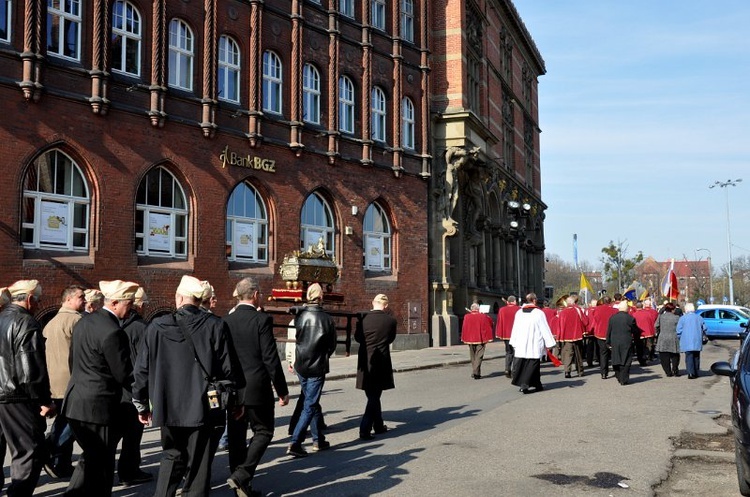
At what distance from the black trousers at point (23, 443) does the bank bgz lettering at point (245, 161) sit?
55.3 feet

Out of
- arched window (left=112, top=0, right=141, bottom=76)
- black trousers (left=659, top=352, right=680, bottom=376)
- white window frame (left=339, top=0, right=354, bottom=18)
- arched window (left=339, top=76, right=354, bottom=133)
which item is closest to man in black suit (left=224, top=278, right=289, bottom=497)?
black trousers (left=659, top=352, right=680, bottom=376)

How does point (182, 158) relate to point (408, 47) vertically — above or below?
below

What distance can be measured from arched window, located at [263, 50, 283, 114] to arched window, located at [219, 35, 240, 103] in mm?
1102

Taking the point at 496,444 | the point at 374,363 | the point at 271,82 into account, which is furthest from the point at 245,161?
the point at 496,444

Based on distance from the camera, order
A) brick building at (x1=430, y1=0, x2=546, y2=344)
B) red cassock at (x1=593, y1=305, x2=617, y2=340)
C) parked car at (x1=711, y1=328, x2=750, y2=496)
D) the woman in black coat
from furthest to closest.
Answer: brick building at (x1=430, y1=0, x2=546, y2=344) < red cassock at (x1=593, y1=305, x2=617, y2=340) < the woman in black coat < parked car at (x1=711, y1=328, x2=750, y2=496)

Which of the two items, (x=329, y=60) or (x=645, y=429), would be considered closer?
(x=645, y=429)

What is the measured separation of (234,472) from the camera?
6969 mm

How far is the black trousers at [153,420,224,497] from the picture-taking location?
5.83m

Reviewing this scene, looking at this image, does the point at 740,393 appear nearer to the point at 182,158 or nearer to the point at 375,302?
the point at 375,302

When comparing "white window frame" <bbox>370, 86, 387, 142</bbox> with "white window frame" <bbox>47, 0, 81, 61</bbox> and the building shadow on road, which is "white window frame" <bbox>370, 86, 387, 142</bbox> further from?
the building shadow on road

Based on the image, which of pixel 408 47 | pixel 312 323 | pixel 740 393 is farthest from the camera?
pixel 408 47

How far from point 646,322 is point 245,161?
12408 millimetres

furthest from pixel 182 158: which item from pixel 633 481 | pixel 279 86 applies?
pixel 633 481

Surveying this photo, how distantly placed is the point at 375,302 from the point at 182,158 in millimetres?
12669
